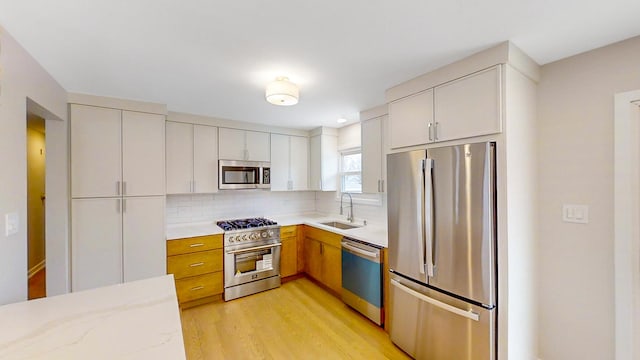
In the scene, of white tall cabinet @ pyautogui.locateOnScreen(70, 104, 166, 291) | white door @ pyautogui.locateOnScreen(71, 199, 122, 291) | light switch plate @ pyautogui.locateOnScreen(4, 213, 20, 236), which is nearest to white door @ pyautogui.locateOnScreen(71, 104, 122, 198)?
white tall cabinet @ pyautogui.locateOnScreen(70, 104, 166, 291)

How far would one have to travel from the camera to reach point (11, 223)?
145cm

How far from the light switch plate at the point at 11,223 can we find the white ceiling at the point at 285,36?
1042 mm

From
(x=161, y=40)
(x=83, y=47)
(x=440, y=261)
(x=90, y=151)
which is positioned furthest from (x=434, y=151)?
(x=90, y=151)

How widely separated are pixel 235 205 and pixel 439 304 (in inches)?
117

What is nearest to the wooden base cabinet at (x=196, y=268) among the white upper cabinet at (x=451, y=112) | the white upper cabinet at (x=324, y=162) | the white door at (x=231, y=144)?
the white door at (x=231, y=144)

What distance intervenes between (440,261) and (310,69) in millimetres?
1723

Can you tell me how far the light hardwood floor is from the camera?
216cm

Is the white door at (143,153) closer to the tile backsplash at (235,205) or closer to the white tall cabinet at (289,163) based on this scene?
the tile backsplash at (235,205)

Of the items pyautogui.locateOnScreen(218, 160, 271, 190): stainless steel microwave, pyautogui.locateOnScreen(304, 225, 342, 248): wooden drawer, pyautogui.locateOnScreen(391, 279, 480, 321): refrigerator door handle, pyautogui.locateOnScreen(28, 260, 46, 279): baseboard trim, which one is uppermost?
pyautogui.locateOnScreen(218, 160, 271, 190): stainless steel microwave

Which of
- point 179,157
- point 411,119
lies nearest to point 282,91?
point 411,119

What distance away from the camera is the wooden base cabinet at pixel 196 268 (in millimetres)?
2814

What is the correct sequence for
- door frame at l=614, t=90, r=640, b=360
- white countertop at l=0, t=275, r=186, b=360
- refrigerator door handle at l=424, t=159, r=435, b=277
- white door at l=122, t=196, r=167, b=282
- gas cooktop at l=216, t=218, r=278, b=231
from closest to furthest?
white countertop at l=0, t=275, r=186, b=360 < door frame at l=614, t=90, r=640, b=360 < refrigerator door handle at l=424, t=159, r=435, b=277 < white door at l=122, t=196, r=167, b=282 < gas cooktop at l=216, t=218, r=278, b=231

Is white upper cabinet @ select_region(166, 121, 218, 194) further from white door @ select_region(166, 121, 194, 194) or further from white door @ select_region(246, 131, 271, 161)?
white door @ select_region(246, 131, 271, 161)

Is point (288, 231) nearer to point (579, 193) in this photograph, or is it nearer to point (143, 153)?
point (143, 153)
